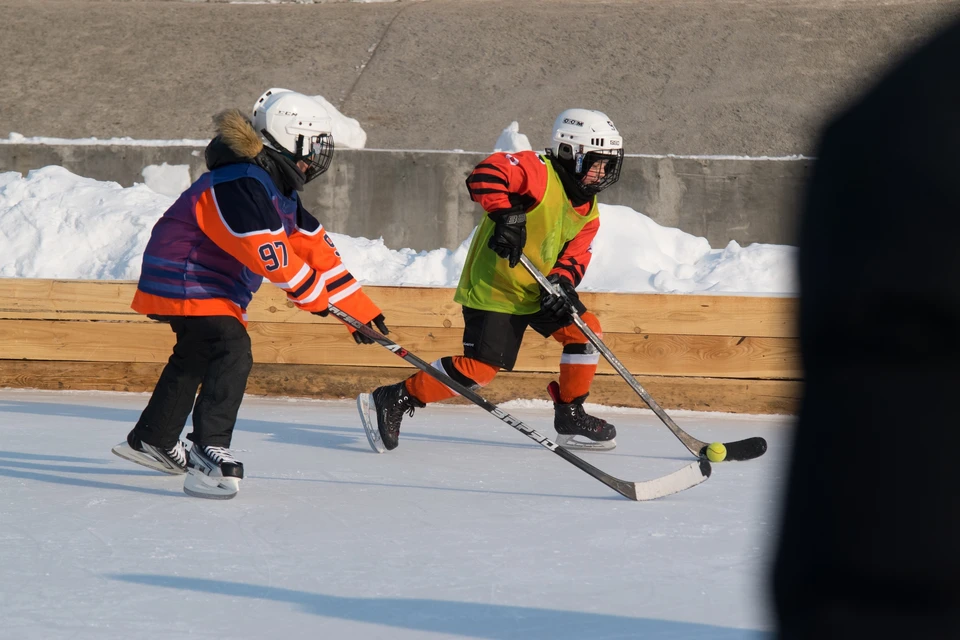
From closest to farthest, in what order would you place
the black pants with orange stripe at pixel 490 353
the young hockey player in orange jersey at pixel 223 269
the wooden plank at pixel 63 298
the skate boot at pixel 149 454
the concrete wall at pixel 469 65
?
the young hockey player in orange jersey at pixel 223 269 → the skate boot at pixel 149 454 → the black pants with orange stripe at pixel 490 353 → the wooden plank at pixel 63 298 → the concrete wall at pixel 469 65

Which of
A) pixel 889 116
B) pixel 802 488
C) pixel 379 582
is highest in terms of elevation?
pixel 889 116

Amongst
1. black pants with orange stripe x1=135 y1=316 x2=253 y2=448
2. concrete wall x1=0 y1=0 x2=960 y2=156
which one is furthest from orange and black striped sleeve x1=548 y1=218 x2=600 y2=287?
concrete wall x1=0 y1=0 x2=960 y2=156

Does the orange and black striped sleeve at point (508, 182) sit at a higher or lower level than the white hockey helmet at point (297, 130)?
lower

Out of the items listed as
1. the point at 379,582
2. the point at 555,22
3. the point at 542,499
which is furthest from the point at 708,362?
the point at 555,22

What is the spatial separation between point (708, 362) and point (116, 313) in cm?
271

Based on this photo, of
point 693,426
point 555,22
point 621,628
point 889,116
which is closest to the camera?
point 889,116

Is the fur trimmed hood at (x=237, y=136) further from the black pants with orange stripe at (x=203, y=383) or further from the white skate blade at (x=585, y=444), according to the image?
the white skate blade at (x=585, y=444)

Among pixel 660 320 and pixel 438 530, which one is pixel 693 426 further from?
pixel 438 530

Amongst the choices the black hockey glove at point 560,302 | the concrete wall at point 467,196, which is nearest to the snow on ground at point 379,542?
the black hockey glove at point 560,302

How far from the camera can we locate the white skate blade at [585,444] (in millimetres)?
3967

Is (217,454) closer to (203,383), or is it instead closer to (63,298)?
(203,383)

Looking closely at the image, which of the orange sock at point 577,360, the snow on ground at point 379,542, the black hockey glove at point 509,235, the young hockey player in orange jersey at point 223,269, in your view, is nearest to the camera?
the snow on ground at point 379,542

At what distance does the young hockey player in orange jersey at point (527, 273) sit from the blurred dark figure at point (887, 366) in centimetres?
307

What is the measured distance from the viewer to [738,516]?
296cm
